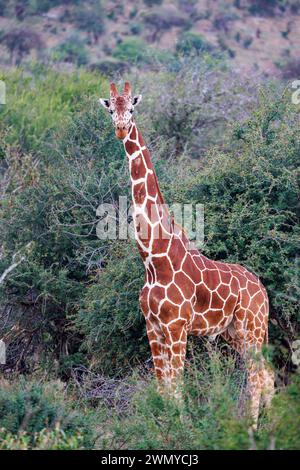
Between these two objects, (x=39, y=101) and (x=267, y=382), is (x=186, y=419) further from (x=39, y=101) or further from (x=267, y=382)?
(x=39, y=101)

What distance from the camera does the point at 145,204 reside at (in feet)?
28.8

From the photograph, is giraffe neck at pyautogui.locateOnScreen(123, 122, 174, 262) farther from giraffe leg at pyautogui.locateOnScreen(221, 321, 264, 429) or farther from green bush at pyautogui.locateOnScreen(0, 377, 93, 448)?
green bush at pyautogui.locateOnScreen(0, 377, 93, 448)

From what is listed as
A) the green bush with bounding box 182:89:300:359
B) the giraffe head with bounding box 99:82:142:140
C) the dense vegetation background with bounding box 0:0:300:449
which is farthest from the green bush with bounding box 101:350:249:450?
the giraffe head with bounding box 99:82:142:140

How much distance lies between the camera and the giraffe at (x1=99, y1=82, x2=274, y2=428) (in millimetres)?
8562

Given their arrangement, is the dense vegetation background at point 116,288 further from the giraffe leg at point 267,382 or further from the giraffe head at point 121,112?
the giraffe head at point 121,112

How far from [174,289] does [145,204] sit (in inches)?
31.3

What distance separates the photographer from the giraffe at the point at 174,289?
337 inches

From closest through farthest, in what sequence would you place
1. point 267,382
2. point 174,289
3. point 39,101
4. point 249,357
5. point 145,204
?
point 249,357 < point 174,289 < point 145,204 < point 267,382 < point 39,101

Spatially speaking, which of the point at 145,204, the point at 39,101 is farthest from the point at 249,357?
the point at 39,101

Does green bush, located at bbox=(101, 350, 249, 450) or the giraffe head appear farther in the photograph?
the giraffe head

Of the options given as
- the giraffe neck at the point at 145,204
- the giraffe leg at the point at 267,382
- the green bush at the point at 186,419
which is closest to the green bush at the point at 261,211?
the giraffe leg at the point at 267,382

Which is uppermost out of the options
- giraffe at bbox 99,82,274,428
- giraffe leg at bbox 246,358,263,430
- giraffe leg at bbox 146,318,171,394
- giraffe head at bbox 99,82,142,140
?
giraffe head at bbox 99,82,142,140
